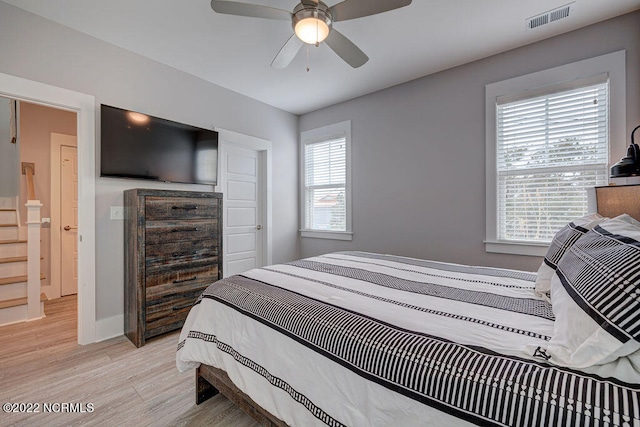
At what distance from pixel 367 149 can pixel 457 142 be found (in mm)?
1114

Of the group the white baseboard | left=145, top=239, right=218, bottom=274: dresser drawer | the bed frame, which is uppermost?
left=145, top=239, right=218, bottom=274: dresser drawer

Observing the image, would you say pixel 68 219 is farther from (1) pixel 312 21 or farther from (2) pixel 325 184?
(1) pixel 312 21

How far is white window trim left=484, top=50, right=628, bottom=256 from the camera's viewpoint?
2.20 metres

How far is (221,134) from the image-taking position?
3504 mm

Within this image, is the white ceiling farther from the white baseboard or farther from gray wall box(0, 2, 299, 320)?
the white baseboard

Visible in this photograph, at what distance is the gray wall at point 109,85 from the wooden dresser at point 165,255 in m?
0.16

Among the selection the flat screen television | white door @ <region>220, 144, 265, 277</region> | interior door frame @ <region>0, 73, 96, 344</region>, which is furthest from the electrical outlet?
white door @ <region>220, 144, 265, 277</region>

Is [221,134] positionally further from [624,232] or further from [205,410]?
[624,232]

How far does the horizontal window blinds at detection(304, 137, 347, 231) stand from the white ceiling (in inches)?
41.9

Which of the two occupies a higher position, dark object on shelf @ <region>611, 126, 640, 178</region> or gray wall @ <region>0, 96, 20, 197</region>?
gray wall @ <region>0, 96, 20, 197</region>

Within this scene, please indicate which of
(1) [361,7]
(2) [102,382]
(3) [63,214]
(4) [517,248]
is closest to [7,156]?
(3) [63,214]

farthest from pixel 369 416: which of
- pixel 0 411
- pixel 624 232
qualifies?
pixel 0 411

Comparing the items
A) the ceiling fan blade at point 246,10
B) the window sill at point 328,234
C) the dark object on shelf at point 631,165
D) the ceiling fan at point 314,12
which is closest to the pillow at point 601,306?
the dark object on shelf at point 631,165

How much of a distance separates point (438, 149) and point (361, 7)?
185 cm
